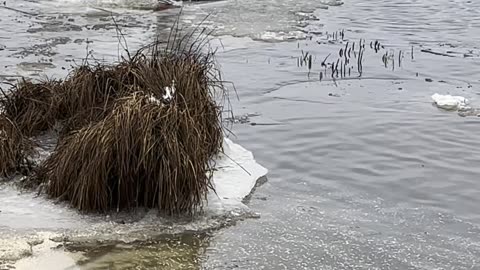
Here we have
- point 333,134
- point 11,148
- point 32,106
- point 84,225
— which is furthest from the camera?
point 333,134

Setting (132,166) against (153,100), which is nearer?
(132,166)

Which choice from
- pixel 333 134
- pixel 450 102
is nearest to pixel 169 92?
pixel 333 134

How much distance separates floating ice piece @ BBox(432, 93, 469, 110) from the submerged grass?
3440 mm

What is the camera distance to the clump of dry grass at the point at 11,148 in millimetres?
6586

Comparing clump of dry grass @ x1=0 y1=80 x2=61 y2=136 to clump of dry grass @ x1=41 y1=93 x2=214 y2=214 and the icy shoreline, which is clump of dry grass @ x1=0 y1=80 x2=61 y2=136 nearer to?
the icy shoreline

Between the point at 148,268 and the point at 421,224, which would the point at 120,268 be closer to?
the point at 148,268

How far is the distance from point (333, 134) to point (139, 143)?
9.86 feet

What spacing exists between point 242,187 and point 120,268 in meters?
1.85

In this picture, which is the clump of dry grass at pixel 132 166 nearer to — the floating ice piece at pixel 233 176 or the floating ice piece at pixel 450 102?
the floating ice piece at pixel 233 176

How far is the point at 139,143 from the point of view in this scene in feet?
19.5

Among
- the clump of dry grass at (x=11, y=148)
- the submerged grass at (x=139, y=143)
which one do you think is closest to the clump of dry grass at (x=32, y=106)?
the submerged grass at (x=139, y=143)

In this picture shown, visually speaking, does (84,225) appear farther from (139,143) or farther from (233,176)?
(233,176)

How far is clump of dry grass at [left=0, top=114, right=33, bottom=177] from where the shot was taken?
659 cm

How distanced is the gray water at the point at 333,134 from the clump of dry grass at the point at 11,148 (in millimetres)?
1041
